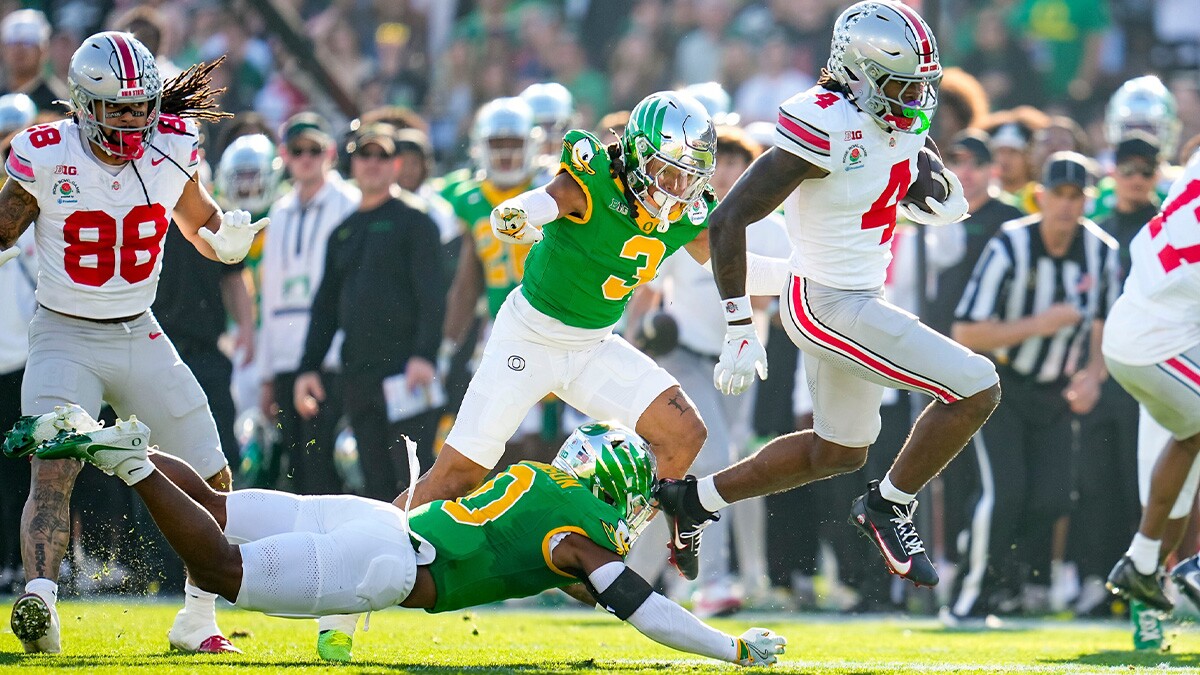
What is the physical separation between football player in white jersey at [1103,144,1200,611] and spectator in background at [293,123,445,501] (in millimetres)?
3600

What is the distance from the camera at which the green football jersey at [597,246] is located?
6.81 m

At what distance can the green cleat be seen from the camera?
20.1 ft

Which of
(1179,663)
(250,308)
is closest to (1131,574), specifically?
(1179,663)

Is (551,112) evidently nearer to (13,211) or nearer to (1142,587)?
(13,211)

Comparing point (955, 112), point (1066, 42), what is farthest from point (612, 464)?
point (1066, 42)

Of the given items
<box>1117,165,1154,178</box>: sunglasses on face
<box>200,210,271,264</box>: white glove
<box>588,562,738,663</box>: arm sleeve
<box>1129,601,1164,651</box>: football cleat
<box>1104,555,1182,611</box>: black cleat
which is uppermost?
<box>1117,165,1154,178</box>: sunglasses on face

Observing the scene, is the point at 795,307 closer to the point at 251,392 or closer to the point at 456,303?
the point at 456,303

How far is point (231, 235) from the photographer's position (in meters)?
6.83

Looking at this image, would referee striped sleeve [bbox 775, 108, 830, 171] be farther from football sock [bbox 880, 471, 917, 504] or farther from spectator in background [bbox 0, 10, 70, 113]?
spectator in background [bbox 0, 10, 70, 113]

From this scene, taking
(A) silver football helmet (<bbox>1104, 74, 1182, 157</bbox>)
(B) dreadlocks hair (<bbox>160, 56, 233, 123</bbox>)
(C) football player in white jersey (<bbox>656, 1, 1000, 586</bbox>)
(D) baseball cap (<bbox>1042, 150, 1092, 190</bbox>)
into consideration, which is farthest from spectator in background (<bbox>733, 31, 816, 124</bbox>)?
(B) dreadlocks hair (<bbox>160, 56, 233, 123</bbox>)

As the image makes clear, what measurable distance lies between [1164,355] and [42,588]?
4.33m

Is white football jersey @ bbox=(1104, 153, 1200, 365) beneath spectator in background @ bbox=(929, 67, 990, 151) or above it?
beneath

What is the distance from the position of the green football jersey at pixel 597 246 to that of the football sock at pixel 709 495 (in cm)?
73

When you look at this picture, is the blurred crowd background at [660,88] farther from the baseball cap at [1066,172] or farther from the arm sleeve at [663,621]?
the arm sleeve at [663,621]
